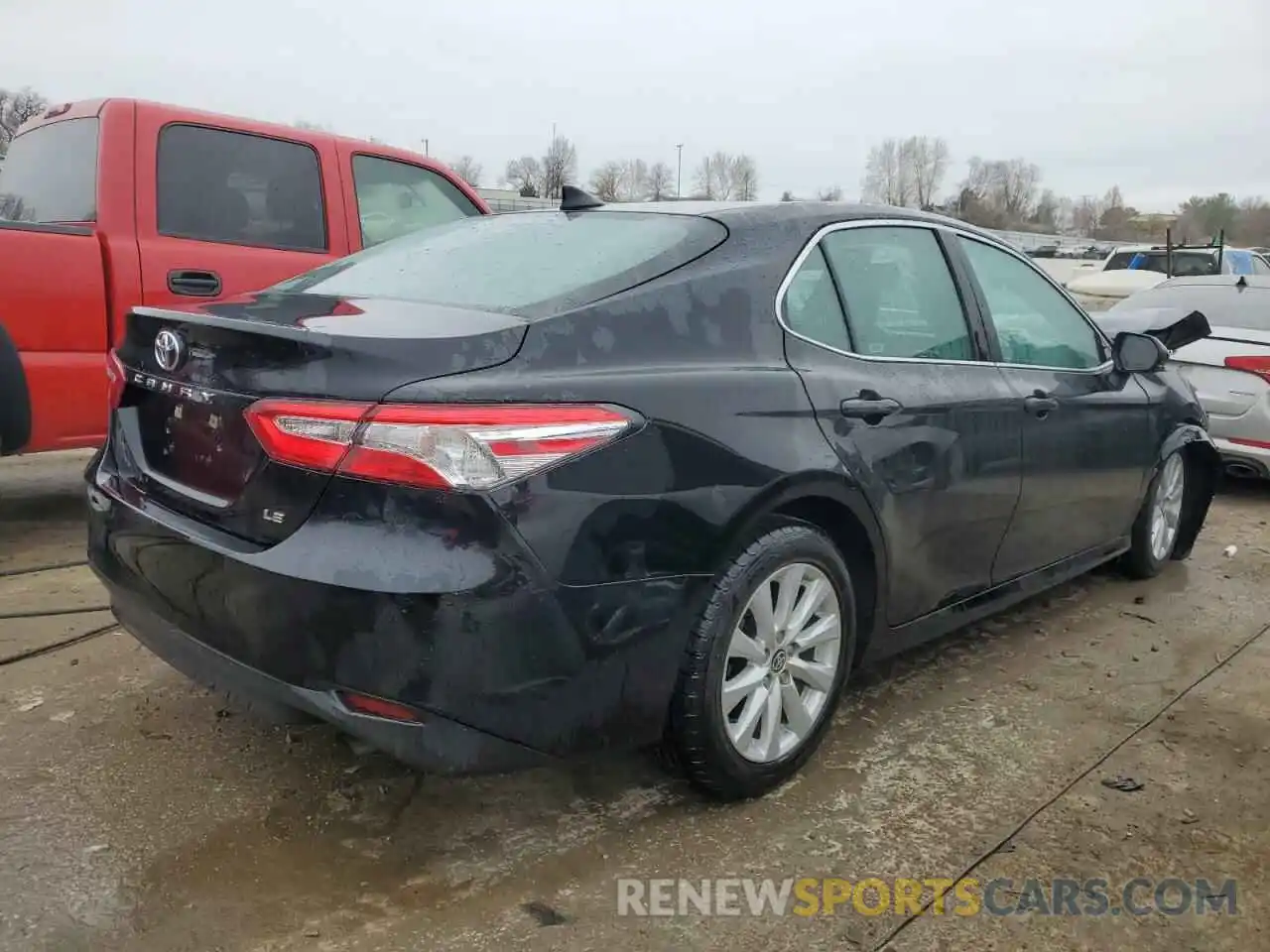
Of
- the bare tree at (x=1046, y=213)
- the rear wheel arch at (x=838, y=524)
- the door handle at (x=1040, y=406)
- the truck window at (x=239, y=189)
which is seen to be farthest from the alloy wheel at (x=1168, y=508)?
the bare tree at (x=1046, y=213)

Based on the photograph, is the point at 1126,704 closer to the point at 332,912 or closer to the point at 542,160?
the point at 332,912

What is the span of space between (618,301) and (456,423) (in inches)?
22.2

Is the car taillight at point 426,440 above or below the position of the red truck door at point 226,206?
below

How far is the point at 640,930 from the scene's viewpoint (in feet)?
7.27

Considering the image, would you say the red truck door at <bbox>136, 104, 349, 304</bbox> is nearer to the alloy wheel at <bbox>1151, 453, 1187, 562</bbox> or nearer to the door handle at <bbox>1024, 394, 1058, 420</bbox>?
the door handle at <bbox>1024, 394, 1058, 420</bbox>

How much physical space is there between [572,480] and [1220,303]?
21.7 ft

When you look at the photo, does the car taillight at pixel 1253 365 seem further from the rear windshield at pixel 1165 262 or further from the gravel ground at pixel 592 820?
the rear windshield at pixel 1165 262

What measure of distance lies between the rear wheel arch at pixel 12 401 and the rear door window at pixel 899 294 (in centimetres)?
331

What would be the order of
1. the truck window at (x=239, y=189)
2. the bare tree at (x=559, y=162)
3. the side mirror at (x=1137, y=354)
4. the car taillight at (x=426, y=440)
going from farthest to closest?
the bare tree at (x=559, y=162) < the truck window at (x=239, y=189) < the side mirror at (x=1137, y=354) < the car taillight at (x=426, y=440)

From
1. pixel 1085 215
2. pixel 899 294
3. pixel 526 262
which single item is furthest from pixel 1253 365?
pixel 1085 215

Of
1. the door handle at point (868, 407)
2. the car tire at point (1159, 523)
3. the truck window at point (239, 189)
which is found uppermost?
the truck window at point (239, 189)

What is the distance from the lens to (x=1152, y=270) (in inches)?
A: 696

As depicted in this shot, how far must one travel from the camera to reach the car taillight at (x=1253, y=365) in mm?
6238

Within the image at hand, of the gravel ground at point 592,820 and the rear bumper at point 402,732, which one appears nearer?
the rear bumper at point 402,732
